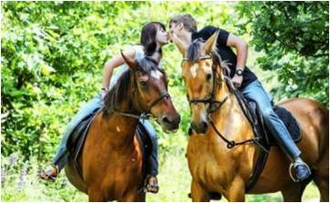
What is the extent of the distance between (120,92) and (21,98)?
811cm

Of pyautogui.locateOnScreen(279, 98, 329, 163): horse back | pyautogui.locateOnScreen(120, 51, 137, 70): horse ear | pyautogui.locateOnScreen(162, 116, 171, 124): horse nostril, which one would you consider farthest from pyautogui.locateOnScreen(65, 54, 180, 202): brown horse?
pyautogui.locateOnScreen(279, 98, 329, 163): horse back

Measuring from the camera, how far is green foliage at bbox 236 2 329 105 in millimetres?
9438

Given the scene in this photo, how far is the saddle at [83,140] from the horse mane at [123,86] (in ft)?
1.38

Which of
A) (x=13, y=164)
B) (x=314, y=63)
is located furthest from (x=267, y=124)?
(x=13, y=164)

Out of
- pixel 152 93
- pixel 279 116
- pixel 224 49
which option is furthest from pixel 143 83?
pixel 279 116

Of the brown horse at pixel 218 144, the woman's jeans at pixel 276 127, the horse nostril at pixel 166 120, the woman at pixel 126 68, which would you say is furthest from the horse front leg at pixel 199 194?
the horse nostril at pixel 166 120

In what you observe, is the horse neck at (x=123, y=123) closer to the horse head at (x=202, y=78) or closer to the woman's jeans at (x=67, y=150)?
the woman's jeans at (x=67, y=150)

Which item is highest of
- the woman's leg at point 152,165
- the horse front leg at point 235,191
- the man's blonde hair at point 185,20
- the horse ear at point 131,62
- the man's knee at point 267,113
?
the man's blonde hair at point 185,20

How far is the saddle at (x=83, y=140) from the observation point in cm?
750

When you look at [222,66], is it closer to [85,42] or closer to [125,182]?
[125,182]

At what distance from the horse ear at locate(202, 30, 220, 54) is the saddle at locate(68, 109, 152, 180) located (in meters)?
1.23

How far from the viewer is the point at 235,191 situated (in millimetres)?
7008

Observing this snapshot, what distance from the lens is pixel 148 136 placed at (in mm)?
7637

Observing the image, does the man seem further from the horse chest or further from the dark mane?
the horse chest
